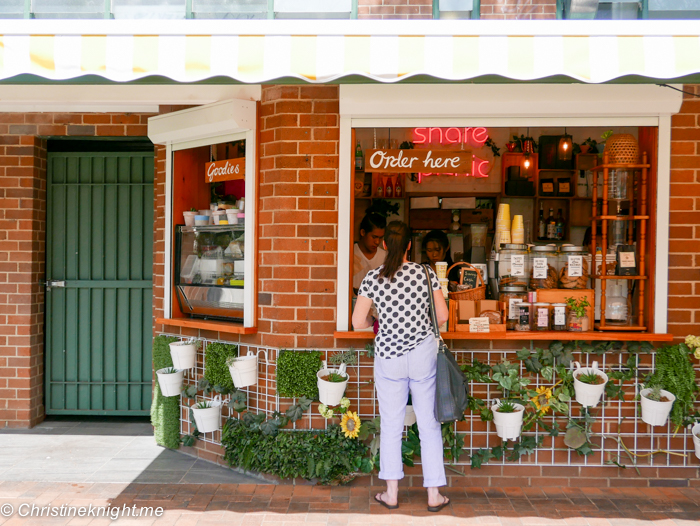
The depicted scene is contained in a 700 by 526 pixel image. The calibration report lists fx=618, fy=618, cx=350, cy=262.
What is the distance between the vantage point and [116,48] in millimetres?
3791

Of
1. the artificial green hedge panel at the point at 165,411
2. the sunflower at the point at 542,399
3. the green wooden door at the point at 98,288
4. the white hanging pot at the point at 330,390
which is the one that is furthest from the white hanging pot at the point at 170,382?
the sunflower at the point at 542,399

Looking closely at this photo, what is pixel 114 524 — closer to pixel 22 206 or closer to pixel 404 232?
pixel 404 232

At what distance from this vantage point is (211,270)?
17.9 ft

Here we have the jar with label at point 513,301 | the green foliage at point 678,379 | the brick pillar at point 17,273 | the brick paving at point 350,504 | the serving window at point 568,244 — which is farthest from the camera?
the brick pillar at point 17,273

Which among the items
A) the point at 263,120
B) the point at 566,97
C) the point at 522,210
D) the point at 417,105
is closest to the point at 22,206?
the point at 263,120

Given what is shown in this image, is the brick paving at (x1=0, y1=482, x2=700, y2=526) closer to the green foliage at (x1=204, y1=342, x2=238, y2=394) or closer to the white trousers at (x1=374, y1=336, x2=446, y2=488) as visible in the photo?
the white trousers at (x1=374, y1=336, x2=446, y2=488)

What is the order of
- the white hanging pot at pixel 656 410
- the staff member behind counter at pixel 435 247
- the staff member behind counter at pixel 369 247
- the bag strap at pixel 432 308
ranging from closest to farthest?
the bag strap at pixel 432 308 → the white hanging pot at pixel 656 410 → the staff member behind counter at pixel 369 247 → the staff member behind counter at pixel 435 247

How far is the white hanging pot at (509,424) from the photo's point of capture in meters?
4.53

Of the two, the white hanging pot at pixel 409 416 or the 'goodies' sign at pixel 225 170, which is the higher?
the 'goodies' sign at pixel 225 170

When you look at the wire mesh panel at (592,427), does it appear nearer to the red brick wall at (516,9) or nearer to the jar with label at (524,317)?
the jar with label at (524,317)

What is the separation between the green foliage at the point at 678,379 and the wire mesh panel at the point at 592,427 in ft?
0.34

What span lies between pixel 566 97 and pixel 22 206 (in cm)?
511

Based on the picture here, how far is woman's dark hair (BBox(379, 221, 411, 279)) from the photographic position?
4199 millimetres

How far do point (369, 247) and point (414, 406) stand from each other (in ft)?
7.81
